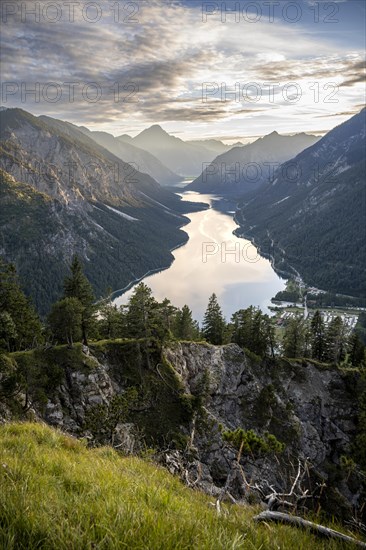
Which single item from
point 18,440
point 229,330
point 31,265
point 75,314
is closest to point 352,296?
point 229,330

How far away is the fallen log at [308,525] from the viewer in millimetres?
3432

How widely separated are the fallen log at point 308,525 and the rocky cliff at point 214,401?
18339 millimetres

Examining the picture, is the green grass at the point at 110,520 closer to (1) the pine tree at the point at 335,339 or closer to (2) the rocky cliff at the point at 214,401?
(2) the rocky cliff at the point at 214,401

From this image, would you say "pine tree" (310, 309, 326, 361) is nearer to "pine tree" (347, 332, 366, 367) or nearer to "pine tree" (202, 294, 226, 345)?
"pine tree" (347, 332, 366, 367)

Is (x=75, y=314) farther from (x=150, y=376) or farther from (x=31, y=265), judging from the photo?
(x=31, y=265)

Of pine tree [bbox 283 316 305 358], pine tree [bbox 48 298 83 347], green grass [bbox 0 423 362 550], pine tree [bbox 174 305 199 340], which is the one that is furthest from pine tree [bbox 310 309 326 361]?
green grass [bbox 0 423 362 550]

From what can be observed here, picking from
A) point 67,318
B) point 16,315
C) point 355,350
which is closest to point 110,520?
point 67,318

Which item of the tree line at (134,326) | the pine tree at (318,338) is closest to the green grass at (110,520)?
the tree line at (134,326)

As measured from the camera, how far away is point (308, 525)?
11.9 feet

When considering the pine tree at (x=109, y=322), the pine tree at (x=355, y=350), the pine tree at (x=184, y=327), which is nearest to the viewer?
the pine tree at (x=109, y=322)

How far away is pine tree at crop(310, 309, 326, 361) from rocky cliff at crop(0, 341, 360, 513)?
12.8 m

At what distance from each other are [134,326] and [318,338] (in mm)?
40187

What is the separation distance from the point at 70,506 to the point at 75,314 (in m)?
33.0

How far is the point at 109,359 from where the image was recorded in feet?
114
